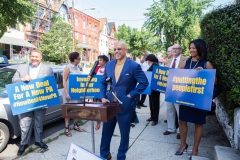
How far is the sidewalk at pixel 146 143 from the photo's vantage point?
147 inches

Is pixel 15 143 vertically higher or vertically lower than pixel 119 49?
lower

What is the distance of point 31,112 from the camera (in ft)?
12.6

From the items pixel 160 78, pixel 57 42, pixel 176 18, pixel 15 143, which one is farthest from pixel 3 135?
pixel 57 42

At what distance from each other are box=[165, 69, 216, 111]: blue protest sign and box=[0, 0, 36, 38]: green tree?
27.9 ft

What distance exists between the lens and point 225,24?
10.4 feet

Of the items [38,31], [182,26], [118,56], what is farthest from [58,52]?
[118,56]

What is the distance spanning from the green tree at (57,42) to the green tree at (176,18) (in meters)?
13.4

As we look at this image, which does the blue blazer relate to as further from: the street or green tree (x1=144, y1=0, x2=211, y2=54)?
green tree (x1=144, y1=0, x2=211, y2=54)

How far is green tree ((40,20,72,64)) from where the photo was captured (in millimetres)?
25828

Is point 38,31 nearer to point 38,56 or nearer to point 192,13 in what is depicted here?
point 192,13

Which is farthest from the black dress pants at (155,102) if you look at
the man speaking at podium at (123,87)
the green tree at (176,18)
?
the green tree at (176,18)

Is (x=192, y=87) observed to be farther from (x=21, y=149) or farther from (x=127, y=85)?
(x=21, y=149)

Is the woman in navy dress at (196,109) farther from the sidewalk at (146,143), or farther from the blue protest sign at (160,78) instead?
the blue protest sign at (160,78)

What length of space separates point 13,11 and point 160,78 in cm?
828
